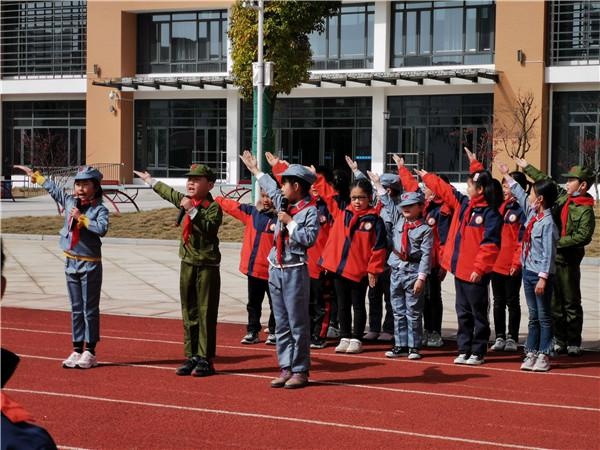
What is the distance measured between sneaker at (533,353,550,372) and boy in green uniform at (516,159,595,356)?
96 cm

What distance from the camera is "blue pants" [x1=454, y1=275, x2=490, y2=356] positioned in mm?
9719

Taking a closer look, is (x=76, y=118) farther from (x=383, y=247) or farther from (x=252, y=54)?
(x=383, y=247)

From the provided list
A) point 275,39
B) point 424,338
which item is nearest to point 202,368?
point 424,338

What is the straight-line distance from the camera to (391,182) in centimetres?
1109

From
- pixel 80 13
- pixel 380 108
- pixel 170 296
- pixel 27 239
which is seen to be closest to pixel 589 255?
pixel 170 296

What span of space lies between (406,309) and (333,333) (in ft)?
4.89

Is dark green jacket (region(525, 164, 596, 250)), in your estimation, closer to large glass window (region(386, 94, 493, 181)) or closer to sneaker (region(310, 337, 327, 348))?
sneaker (region(310, 337, 327, 348))

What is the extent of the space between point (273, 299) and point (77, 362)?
2025 millimetres

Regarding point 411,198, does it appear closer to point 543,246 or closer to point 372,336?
point 543,246

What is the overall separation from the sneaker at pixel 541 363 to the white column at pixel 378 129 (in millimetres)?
35103

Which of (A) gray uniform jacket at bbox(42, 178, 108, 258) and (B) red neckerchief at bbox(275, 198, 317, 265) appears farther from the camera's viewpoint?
(A) gray uniform jacket at bbox(42, 178, 108, 258)

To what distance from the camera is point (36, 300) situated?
13969 millimetres

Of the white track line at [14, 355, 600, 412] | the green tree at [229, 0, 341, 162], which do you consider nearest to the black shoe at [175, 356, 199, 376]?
the white track line at [14, 355, 600, 412]

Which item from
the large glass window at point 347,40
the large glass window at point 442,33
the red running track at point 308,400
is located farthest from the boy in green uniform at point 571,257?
the large glass window at point 347,40
